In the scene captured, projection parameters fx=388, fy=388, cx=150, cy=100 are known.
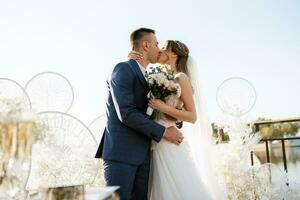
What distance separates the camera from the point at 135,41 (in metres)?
2.63

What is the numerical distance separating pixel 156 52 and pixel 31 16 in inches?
99.3

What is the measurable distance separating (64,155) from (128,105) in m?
1.39

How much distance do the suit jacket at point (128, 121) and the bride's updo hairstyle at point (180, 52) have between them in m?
0.63

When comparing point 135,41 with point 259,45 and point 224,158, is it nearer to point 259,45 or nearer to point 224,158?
point 224,158

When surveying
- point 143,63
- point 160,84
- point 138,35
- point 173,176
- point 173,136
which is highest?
point 138,35

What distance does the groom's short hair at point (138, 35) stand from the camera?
103 inches

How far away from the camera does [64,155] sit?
3445mm

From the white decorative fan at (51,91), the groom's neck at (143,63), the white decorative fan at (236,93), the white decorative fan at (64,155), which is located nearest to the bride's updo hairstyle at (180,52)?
the groom's neck at (143,63)

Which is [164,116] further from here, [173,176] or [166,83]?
[173,176]

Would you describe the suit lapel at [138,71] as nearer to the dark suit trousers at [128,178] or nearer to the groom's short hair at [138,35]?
the groom's short hair at [138,35]

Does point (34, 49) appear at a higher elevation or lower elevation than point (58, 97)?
higher

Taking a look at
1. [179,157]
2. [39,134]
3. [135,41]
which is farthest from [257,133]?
[39,134]

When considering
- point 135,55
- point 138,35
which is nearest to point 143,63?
point 135,55

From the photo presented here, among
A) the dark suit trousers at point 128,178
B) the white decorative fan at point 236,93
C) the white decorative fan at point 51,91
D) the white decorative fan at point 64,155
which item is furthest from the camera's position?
the white decorative fan at point 236,93
